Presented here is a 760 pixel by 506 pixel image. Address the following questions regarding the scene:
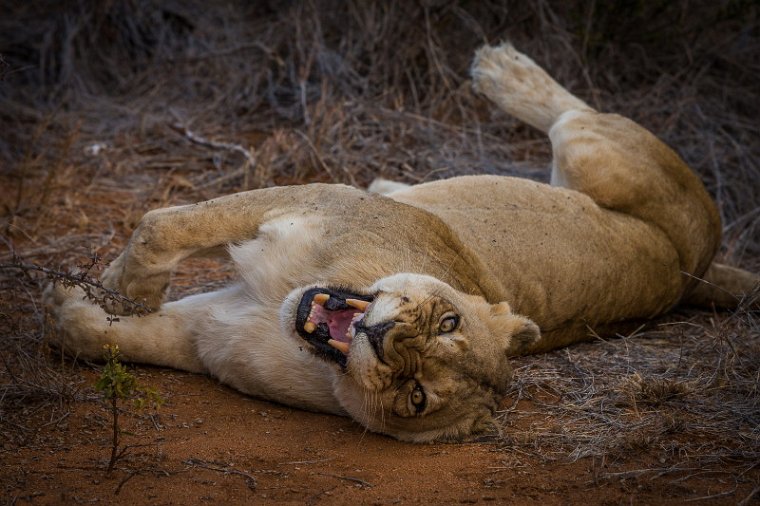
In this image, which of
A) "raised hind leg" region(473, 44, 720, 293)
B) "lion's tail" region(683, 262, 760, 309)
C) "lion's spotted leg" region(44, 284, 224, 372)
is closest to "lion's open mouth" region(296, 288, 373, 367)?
"lion's spotted leg" region(44, 284, 224, 372)

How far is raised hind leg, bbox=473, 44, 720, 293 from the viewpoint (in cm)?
553

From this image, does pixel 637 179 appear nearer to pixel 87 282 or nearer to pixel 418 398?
pixel 418 398

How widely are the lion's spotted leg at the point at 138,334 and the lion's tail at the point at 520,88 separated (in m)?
3.15

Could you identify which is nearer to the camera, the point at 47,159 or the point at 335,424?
the point at 335,424

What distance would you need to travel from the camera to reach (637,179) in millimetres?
5586

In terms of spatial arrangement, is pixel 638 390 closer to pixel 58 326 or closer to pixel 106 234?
pixel 58 326

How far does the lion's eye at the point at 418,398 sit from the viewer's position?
141 inches

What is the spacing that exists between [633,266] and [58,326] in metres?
2.94

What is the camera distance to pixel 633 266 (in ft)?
16.8

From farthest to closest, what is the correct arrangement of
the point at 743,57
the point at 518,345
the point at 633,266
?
the point at 743,57, the point at 633,266, the point at 518,345

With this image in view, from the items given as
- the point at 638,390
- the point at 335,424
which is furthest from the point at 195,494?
the point at 638,390

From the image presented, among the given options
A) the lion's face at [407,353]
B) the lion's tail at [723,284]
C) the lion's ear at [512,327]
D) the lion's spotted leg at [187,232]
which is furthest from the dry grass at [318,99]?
the lion's face at [407,353]

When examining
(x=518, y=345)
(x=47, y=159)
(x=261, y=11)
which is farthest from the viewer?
(x=261, y=11)

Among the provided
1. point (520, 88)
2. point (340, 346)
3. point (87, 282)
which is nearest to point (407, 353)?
point (340, 346)
